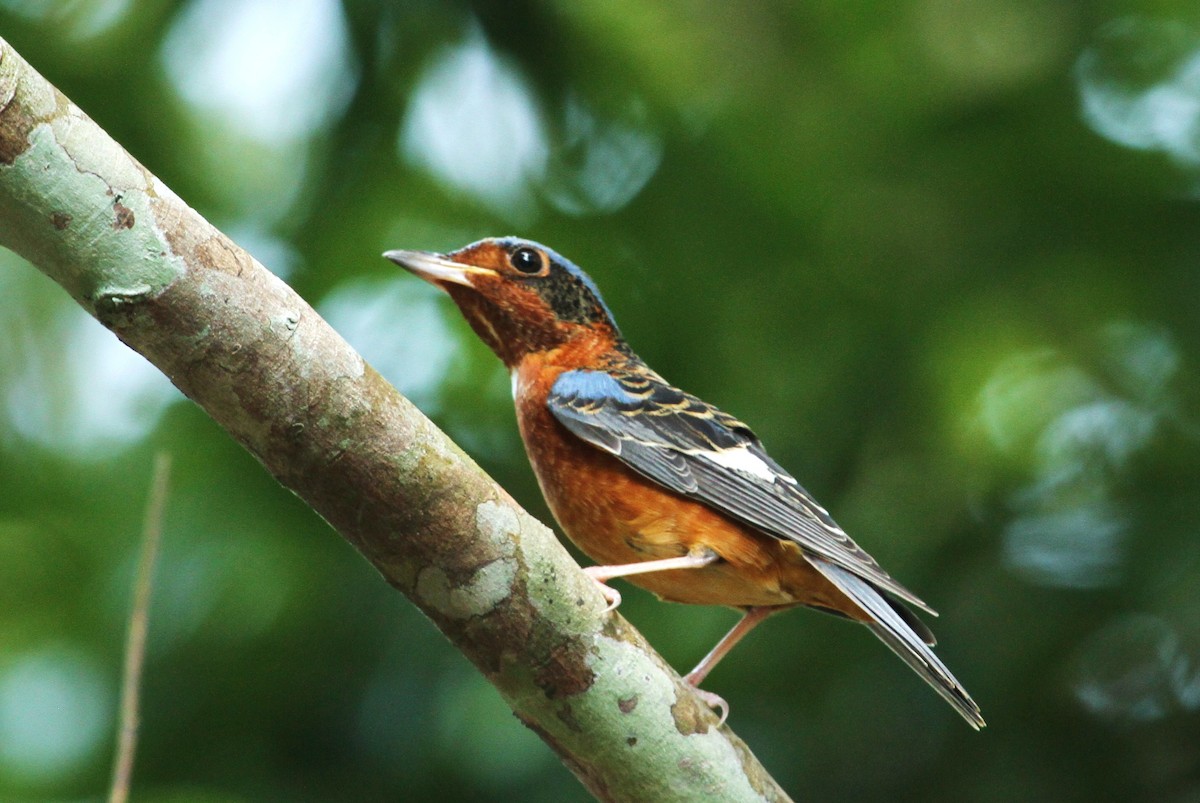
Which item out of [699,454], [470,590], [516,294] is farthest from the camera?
[516,294]

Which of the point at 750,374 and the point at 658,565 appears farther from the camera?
the point at 750,374

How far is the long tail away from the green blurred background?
1262 mm

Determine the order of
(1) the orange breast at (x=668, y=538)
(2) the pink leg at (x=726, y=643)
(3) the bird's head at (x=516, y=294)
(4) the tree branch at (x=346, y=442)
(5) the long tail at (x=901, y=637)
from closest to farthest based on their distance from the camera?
(4) the tree branch at (x=346, y=442) < (5) the long tail at (x=901, y=637) < (1) the orange breast at (x=668, y=538) < (2) the pink leg at (x=726, y=643) < (3) the bird's head at (x=516, y=294)

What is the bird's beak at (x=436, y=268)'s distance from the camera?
4.80 meters

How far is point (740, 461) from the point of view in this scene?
469 cm

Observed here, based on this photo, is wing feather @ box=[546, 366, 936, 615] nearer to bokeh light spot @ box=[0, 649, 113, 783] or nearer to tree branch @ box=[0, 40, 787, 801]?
tree branch @ box=[0, 40, 787, 801]

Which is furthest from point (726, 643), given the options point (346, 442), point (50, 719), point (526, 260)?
point (50, 719)

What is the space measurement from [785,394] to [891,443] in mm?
548

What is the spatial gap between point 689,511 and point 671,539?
117 millimetres

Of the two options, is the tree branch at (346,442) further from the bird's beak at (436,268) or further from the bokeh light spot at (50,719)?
the bokeh light spot at (50,719)

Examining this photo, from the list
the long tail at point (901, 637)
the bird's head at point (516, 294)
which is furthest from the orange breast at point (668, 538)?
the bird's head at point (516, 294)

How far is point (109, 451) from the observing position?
586 centimetres

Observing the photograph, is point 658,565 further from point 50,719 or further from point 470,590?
point 50,719

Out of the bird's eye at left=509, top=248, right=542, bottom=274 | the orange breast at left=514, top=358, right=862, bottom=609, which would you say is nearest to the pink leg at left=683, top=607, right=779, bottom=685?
the orange breast at left=514, top=358, right=862, bottom=609
